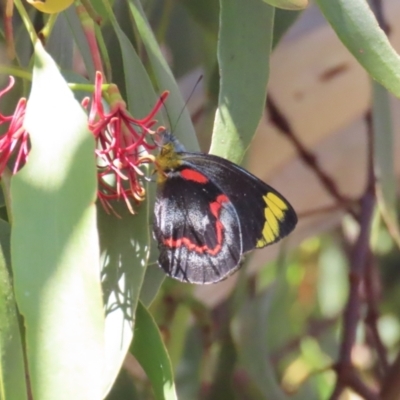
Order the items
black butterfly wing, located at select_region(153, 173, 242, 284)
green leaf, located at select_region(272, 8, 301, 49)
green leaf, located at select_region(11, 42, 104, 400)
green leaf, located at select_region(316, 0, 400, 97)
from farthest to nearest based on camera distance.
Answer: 1. green leaf, located at select_region(272, 8, 301, 49)
2. black butterfly wing, located at select_region(153, 173, 242, 284)
3. green leaf, located at select_region(316, 0, 400, 97)
4. green leaf, located at select_region(11, 42, 104, 400)

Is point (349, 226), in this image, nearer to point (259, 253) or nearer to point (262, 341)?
point (259, 253)

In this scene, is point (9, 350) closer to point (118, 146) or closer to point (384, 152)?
point (118, 146)

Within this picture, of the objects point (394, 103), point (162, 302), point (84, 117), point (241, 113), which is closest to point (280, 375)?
point (162, 302)

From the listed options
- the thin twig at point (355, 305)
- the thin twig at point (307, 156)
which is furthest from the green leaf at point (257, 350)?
the thin twig at point (307, 156)

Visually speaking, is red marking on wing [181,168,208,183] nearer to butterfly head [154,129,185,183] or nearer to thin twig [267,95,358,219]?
butterfly head [154,129,185,183]

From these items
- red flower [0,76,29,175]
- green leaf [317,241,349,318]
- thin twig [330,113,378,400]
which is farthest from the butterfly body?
green leaf [317,241,349,318]
